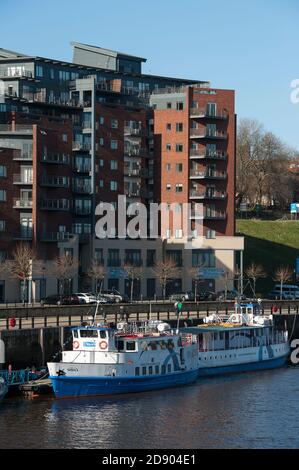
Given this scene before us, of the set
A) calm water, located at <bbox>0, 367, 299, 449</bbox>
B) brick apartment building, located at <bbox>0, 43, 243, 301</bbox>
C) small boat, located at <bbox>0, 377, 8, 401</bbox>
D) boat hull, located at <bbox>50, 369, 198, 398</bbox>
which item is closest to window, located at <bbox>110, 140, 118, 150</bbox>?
brick apartment building, located at <bbox>0, 43, 243, 301</bbox>

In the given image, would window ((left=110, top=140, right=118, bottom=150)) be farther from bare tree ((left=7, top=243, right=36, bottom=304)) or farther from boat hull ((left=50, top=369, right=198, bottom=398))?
boat hull ((left=50, top=369, right=198, bottom=398))

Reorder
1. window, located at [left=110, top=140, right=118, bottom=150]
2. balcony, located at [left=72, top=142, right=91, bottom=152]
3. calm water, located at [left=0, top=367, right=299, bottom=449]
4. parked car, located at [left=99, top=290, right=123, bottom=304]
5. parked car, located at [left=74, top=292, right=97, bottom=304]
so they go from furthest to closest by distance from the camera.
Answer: window, located at [left=110, top=140, right=118, bottom=150] → balcony, located at [left=72, top=142, right=91, bottom=152] → parked car, located at [left=99, top=290, right=123, bottom=304] → parked car, located at [left=74, top=292, right=97, bottom=304] → calm water, located at [left=0, top=367, right=299, bottom=449]

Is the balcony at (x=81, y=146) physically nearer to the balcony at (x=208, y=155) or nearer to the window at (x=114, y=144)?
the window at (x=114, y=144)

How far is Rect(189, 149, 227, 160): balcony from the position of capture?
144 m

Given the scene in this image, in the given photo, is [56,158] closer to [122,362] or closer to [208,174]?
[208,174]

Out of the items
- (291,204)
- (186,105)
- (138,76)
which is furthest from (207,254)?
(291,204)

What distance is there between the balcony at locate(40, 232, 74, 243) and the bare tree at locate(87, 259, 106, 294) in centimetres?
420

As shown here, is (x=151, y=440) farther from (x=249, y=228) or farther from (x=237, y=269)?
(x=249, y=228)

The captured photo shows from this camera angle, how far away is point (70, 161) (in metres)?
133

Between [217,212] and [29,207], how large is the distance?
3001 centimetres

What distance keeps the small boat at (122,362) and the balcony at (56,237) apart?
4462cm

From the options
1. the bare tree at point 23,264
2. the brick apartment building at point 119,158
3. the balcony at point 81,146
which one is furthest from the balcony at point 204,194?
the bare tree at point 23,264

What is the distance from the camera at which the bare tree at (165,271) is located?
437 ft

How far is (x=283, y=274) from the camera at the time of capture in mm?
140500
